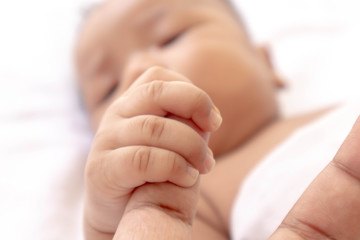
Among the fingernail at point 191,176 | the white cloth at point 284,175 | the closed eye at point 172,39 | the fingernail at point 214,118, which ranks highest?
the fingernail at point 214,118

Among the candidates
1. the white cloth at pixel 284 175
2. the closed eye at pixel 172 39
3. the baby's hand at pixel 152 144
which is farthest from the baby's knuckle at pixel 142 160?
the closed eye at pixel 172 39

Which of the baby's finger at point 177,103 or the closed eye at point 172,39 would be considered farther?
the closed eye at point 172,39

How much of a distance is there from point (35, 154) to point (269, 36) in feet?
Result: 2.71

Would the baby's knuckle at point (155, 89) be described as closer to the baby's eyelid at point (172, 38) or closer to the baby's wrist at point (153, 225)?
the baby's wrist at point (153, 225)

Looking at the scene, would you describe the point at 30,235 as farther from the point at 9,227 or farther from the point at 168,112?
the point at 168,112

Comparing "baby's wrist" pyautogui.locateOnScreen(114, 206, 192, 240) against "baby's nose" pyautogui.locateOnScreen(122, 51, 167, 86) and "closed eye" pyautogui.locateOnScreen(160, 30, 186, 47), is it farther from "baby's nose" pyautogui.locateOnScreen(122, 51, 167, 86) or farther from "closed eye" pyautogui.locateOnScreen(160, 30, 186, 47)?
"closed eye" pyautogui.locateOnScreen(160, 30, 186, 47)

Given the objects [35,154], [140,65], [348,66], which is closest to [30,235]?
[35,154]

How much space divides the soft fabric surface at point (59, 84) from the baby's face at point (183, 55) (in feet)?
0.46

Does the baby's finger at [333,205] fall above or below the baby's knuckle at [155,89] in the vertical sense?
below

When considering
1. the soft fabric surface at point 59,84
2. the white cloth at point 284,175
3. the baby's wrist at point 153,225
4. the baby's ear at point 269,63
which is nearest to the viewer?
the baby's wrist at point 153,225

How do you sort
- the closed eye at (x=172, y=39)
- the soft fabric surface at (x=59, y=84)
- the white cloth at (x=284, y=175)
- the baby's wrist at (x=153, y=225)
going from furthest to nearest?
the closed eye at (x=172, y=39), the soft fabric surface at (x=59, y=84), the white cloth at (x=284, y=175), the baby's wrist at (x=153, y=225)

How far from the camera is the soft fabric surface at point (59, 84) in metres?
0.83

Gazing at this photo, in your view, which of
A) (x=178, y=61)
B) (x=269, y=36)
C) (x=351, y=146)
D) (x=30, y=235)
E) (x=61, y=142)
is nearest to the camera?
(x=351, y=146)

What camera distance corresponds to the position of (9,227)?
756mm
